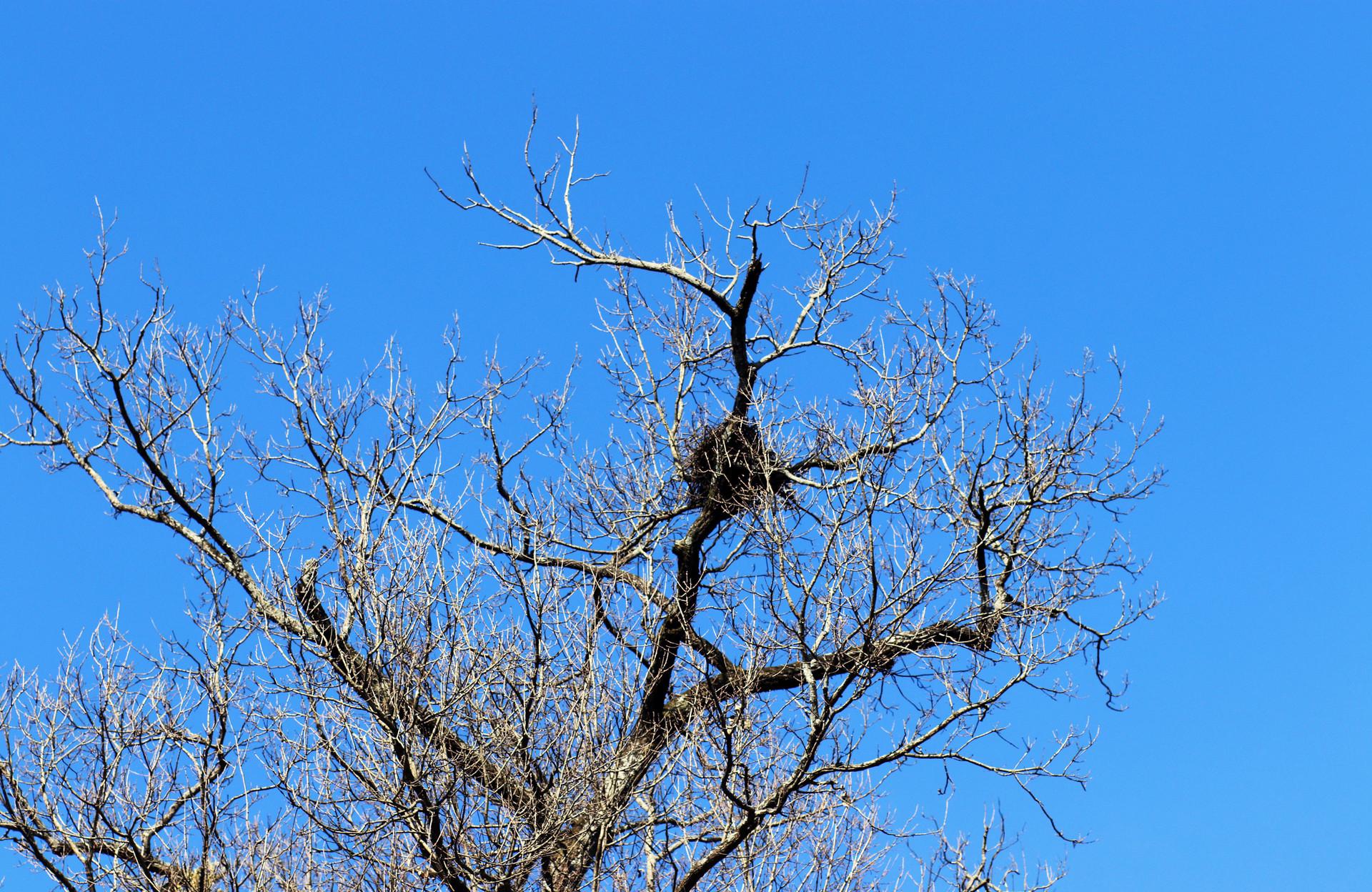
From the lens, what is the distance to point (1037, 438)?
8875 mm

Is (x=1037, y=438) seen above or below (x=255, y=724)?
above

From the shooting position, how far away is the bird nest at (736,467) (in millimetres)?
9047

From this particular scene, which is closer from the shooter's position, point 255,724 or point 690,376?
point 255,724

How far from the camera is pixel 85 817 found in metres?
7.26

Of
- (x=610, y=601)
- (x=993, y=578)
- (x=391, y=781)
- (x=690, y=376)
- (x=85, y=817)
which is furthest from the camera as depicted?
(x=690, y=376)

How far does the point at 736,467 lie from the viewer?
9.27 m

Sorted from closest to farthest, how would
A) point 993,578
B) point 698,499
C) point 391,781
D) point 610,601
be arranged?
point 391,781 < point 610,601 < point 993,578 < point 698,499

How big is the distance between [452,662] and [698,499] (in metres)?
2.99

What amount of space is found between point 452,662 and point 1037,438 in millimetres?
4295

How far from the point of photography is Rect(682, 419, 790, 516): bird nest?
9.05 metres

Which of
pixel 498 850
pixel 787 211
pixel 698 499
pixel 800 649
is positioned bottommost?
pixel 498 850

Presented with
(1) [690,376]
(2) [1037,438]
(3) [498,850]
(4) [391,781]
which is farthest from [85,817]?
(2) [1037,438]

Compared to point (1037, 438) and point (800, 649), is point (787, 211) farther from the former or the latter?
point (800, 649)

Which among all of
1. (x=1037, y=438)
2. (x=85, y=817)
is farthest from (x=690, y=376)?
(x=85, y=817)
